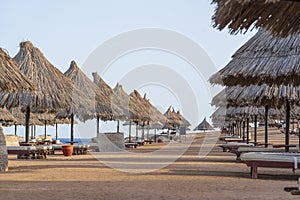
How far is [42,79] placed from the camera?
16266 millimetres

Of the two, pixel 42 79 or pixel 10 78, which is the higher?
pixel 42 79

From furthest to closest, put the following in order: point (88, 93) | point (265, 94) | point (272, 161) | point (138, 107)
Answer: point (138, 107) → point (88, 93) → point (265, 94) → point (272, 161)

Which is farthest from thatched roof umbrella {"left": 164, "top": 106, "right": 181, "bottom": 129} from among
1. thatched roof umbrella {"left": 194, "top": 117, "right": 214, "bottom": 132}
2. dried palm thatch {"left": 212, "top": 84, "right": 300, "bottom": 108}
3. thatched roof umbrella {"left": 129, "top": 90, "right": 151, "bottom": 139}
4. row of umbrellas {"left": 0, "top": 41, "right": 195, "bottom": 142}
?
dried palm thatch {"left": 212, "top": 84, "right": 300, "bottom": 108}

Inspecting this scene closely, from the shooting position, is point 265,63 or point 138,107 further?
point 138,107

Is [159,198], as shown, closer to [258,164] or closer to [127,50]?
[258,164]

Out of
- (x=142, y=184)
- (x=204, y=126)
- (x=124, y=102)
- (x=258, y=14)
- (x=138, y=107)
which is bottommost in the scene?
→ (x=142, y=184)

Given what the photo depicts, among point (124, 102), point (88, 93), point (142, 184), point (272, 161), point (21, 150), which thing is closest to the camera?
point (142, 184)

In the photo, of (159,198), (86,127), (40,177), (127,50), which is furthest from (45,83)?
(86,127)

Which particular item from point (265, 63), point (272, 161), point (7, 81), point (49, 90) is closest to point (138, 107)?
point (49, 90)

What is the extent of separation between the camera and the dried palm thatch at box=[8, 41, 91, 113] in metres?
16.0

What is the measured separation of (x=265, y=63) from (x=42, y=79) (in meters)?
8.29

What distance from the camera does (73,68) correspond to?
845 inches

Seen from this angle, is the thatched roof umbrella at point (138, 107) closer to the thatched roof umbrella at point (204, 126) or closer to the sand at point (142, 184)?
the sand at point (142, 184)

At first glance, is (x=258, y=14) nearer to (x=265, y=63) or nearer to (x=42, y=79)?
(x=265, y=63)
